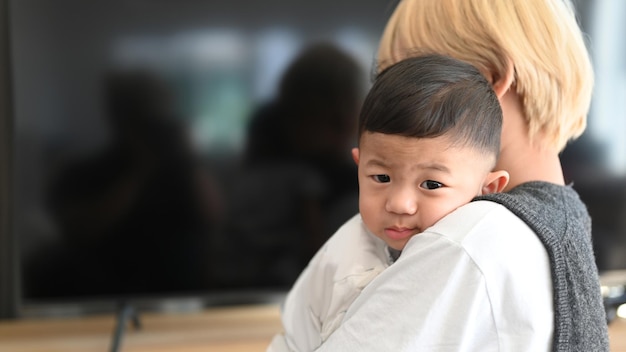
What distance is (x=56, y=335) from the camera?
180 centimetres

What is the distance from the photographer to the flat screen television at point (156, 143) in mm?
1624

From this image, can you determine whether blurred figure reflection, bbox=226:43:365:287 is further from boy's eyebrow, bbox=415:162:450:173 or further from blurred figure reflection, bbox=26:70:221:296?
boy's eyebrow, bbox=415:162:450:173

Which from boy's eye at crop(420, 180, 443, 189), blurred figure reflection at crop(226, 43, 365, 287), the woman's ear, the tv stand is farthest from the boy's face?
the tv stand

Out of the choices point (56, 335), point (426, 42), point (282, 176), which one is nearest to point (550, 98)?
point (426, 42)

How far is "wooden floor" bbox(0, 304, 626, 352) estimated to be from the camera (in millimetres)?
1719

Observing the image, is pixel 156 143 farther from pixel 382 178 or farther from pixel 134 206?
pixel 382 178

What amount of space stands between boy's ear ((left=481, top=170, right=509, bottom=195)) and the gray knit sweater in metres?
0.03

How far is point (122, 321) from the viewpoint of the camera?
1.73m

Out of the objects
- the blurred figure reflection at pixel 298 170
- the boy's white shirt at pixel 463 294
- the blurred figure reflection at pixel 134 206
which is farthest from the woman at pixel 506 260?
the blurred figure reflection at pixel 134 206

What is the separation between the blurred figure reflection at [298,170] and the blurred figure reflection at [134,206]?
0.10 metres

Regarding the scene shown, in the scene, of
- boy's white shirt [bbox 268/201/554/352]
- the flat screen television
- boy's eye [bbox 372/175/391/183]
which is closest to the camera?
boy's white shirt [bbox 268/201/554/352]

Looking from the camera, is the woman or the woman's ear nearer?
the woman

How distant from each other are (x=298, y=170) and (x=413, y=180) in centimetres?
96

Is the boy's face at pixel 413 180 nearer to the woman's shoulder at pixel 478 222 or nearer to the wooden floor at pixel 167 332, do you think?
the woman's shoulder at pixel 478 222
